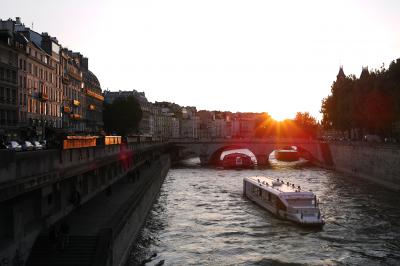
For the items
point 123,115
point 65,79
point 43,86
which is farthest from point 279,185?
point 123,115

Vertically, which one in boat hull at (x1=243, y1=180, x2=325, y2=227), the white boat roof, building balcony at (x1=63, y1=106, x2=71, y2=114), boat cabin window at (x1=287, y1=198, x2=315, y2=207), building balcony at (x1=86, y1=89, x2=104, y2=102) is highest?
building balcony at (x1=86, y1=89, x2=104, y2=102)

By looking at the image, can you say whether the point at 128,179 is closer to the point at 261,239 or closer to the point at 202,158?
the point at 261,239

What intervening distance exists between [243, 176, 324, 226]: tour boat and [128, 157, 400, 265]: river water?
74cm

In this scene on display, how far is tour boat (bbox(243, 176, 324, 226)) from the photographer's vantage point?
131 feet

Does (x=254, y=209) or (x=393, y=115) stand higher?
(x=393, y=115)

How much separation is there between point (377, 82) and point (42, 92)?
4769cm

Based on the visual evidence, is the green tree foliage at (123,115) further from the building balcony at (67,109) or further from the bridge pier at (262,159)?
the building balcony at (67,109)

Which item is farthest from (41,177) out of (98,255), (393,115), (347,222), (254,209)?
(393,115)

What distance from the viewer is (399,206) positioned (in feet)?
158

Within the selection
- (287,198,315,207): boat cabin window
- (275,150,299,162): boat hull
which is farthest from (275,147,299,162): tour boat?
(287,198,315,207): boat cabin window

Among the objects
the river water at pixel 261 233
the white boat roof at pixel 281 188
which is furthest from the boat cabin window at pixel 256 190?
the river water at pixel 261 233

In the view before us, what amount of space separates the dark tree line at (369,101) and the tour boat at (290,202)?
24648mm

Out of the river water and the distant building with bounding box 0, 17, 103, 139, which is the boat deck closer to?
the river water

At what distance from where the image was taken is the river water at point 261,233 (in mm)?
30886
